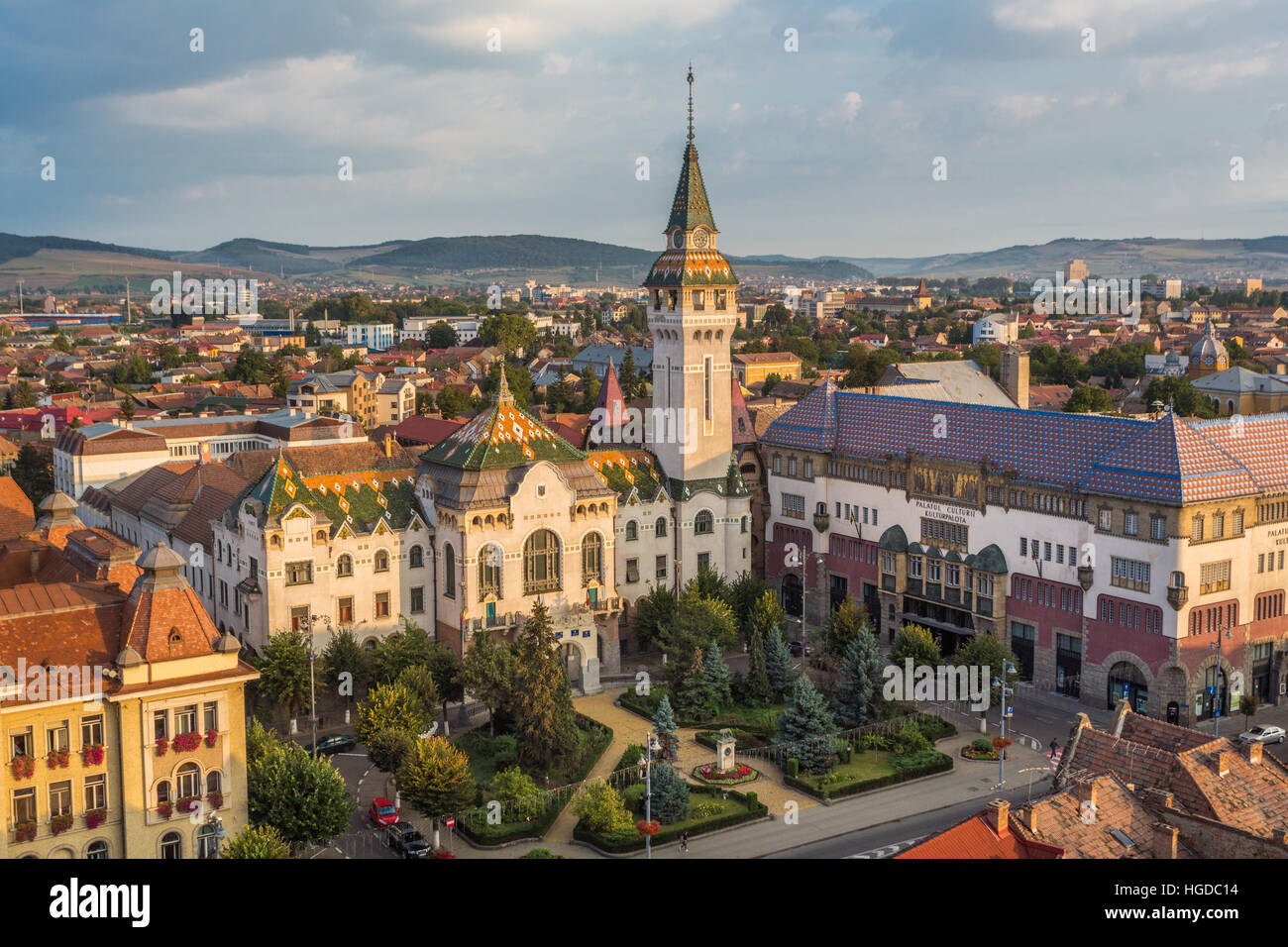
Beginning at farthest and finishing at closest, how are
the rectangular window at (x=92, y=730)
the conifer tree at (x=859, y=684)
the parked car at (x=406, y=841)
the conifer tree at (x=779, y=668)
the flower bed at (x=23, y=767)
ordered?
1. the conifer tree at (x=779, y=668)
2. the conifer tree at (x=859, y=684)
3. the parked car at (x=406, y=841)
4. the rectangular window at (x=92, y=730)
5. the flower bed at (x=23, y=767)

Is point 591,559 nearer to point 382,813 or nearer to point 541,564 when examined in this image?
point 541,564

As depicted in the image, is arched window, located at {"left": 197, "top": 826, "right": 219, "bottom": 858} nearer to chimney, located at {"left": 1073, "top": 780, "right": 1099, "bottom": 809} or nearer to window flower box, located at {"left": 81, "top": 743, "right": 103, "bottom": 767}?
window flower box, located at {"left": 81, "top": 743, "right": 103, "bottom": 767}

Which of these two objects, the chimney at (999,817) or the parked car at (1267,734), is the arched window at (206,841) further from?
the parked car at (1267,734)

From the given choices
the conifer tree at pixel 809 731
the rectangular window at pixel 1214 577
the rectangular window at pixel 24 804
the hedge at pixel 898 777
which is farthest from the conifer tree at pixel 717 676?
the rectangular window at pixel 24 804

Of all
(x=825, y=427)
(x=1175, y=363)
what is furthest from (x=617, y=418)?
(x=1175, y=363)

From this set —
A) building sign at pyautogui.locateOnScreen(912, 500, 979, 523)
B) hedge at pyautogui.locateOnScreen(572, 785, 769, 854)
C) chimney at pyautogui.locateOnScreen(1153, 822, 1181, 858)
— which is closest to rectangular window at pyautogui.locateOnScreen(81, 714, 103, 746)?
hedge at pyautogui.locateOnScreen(572, 785, 769, 854)

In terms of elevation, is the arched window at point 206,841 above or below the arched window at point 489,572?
below
